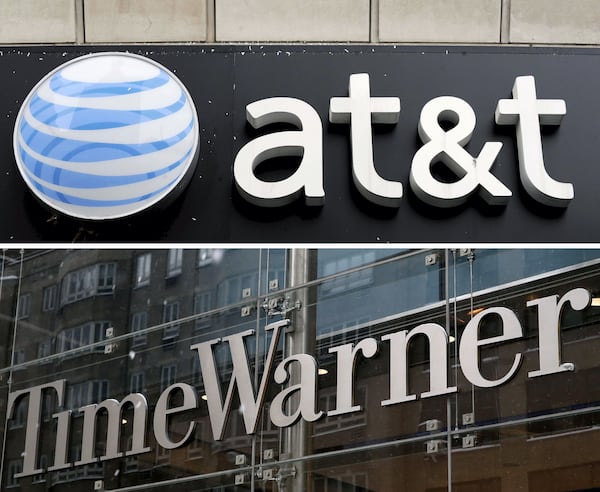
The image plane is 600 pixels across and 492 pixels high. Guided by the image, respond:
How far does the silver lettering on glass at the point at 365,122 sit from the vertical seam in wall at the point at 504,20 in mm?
814

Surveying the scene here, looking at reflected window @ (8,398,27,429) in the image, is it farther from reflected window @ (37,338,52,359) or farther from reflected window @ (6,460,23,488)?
reflected window @ (37,338,52,359)

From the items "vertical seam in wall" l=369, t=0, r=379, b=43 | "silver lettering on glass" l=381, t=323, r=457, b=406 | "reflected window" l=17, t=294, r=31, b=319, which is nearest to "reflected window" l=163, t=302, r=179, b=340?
"reflected window" l=17, t=294, r=31, b=319

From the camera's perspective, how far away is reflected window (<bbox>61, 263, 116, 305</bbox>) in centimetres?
1310

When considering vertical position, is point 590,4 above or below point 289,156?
above

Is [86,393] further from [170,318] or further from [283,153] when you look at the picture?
[283,153]

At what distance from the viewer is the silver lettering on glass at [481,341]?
9.52m

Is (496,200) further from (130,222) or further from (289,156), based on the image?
(130,222)

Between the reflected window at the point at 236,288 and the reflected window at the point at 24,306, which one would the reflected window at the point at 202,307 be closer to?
the reflected window at the point at 236,288

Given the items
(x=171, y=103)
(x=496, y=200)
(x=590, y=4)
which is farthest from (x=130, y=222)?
(x=590, y=4)

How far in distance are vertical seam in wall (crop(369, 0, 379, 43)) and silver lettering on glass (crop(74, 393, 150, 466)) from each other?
19.0 ft

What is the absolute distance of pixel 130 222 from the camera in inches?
263

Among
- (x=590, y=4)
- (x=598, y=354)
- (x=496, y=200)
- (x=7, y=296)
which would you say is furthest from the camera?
(x=7, y=296)

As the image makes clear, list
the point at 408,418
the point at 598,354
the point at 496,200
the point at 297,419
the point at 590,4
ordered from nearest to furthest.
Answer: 1. the point at 496,200
2. the point at 590,4
3. the point at 598,354
4. the point at 408,418
5. the point at 297,419

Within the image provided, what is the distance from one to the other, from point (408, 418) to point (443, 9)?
13.2 ft
